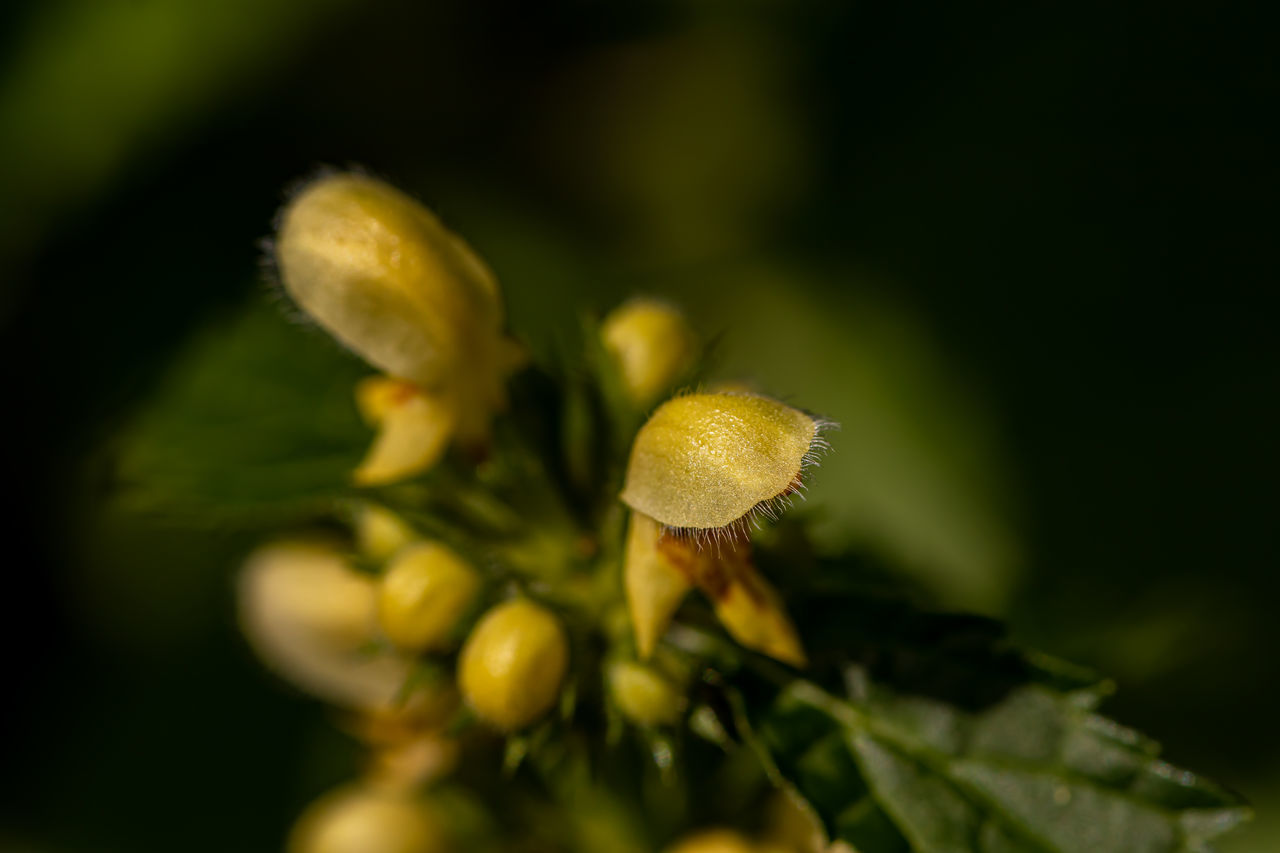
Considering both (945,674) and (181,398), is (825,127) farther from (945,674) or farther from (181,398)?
(945,674)

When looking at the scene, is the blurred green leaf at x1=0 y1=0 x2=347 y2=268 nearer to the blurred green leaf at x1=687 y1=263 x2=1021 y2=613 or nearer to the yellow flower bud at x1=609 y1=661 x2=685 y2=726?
the blurred green leaf at x1=687 y1=263 x2=1021 y2=613

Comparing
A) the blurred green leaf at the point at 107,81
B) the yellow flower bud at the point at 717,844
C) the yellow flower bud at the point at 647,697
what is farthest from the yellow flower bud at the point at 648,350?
the blurred green leaf at the point at 107,81

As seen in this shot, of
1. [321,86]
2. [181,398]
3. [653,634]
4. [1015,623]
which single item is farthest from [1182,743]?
[321,86]

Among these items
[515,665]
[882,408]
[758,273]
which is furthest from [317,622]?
[758,273]

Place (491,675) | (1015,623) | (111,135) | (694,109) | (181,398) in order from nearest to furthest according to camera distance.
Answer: (491,675) → (181,398) → (1015,623) → (111,135) → (694,109)

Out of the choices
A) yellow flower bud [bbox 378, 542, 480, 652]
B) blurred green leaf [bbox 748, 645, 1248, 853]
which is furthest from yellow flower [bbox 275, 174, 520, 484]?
blurred green leaf [bbox 748, 645, 1248, 853]
